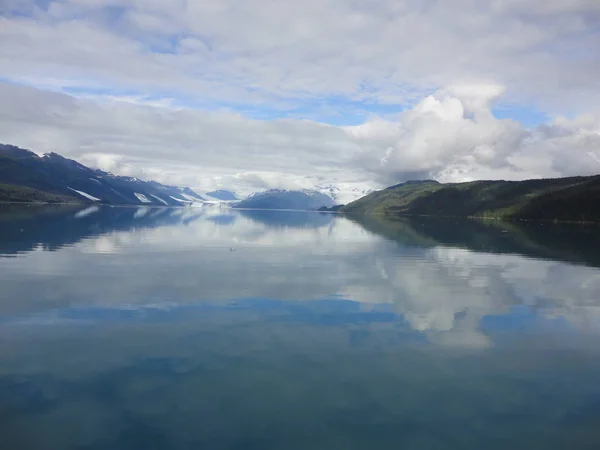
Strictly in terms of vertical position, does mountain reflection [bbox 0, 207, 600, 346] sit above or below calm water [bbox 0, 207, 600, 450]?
above

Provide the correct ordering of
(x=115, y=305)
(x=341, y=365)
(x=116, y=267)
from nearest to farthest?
(x=341, y=365) → (x=115, y=305) → (x=116, y=267)

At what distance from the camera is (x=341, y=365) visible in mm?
17750

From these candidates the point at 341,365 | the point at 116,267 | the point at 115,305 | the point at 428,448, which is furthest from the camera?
the point at 116,267

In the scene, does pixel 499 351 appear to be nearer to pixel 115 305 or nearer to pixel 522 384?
pixel 522 384

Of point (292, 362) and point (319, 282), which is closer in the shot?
point (292, 362)

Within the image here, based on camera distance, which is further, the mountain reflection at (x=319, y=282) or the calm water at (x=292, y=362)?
the mountain reflection at (x=319, y=282)

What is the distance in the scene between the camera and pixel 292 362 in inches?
704

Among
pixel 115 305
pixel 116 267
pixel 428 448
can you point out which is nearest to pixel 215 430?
pixel 428 448

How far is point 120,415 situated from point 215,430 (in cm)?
308

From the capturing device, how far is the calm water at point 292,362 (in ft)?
41.9

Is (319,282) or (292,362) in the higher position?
(319,282)

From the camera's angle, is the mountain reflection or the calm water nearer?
the calm water

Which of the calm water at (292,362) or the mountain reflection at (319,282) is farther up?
the mountain reflection at (319,282)

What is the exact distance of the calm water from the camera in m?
12.8
